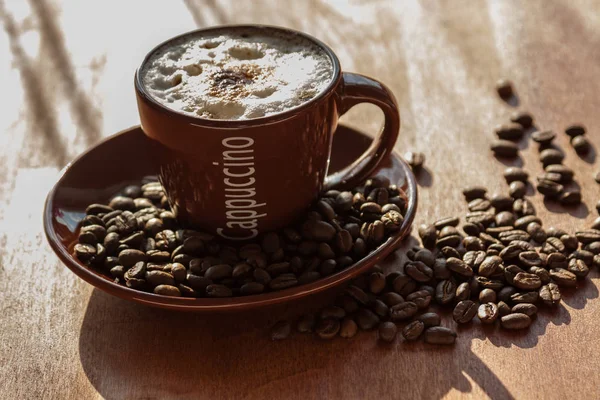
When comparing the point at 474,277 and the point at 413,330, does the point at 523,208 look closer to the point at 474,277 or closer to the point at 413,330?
the point at 474,277

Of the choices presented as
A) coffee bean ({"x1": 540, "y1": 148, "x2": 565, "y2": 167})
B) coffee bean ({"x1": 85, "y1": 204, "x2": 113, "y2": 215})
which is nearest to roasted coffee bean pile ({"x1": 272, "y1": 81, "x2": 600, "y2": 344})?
coffee bean ({"x1": 540, "y1": 148, "x2": 565, "y2": 167})

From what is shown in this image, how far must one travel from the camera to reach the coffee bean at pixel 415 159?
5.02 ft

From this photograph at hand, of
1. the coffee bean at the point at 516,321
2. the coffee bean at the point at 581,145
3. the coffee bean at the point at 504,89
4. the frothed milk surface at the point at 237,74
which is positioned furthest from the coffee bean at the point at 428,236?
the coffee bean at the point at 504,89

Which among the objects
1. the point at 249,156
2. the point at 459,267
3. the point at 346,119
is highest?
the point at 249,156

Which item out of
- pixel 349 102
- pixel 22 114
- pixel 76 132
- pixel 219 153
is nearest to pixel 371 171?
pixel 349 102

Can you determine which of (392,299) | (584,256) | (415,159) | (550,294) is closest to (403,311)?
(392,299)

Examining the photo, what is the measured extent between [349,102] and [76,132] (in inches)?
27.0

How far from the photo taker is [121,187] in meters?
1.41

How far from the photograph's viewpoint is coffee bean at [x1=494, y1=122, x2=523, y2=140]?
1617 mm

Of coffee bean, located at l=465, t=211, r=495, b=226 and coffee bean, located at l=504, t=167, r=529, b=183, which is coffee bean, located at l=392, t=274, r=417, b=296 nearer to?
coffee bean, located at l=465, t=211, r=495, b=226

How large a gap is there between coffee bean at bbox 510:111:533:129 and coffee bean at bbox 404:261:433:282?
0.56 meters

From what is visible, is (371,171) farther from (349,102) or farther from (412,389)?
(412,389)

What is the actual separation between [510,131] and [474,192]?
0.24 meters

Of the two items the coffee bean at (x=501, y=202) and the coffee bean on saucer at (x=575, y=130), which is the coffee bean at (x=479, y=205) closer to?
the coffee bean at (x=501, y=202)
